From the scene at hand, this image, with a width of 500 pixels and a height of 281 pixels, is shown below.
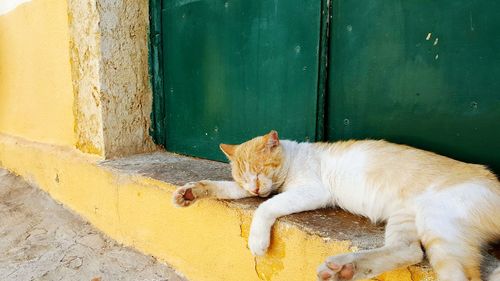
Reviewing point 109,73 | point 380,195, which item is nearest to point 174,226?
point 380,195

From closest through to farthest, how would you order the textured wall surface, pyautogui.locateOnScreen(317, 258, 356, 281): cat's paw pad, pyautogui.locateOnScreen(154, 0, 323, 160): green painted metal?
1. pyautogui.locateOnScreen(317, 258, 356, 281): cat's paw pad
2. pyautogui.locateOnScreen(154, 0, 323, 160): green painted metal
3. the textured wall surface

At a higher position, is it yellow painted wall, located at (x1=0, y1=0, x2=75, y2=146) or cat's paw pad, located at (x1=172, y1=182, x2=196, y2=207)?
yellow painted wall, located at (x1=0, y1=0, x2=75, y2=146)

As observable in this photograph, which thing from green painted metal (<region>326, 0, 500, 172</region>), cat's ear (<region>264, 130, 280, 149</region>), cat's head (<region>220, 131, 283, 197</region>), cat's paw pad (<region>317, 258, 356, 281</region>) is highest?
green painted metal (<region>326, 0, 500, 172</region>)

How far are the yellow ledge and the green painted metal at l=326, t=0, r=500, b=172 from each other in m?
0.72

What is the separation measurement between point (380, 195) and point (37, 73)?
321cm

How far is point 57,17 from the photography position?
2.84 m

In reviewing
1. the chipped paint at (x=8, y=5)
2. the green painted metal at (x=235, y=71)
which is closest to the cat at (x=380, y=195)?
the green painted metal at (x=235, y=71)

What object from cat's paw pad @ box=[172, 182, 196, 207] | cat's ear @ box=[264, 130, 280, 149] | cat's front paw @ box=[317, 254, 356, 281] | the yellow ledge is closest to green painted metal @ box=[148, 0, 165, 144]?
the yellow ledge

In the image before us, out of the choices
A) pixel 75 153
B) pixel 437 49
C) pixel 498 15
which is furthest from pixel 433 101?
pixel 75 153

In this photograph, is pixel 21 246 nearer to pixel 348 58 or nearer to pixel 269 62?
pixel 269 62

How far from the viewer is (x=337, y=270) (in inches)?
40.6

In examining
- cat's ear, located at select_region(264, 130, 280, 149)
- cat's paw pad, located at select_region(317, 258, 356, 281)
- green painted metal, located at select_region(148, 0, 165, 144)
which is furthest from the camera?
green painted metal, located at select_region(148, 0, 165, 144)

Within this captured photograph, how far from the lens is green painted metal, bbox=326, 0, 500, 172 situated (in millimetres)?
1419

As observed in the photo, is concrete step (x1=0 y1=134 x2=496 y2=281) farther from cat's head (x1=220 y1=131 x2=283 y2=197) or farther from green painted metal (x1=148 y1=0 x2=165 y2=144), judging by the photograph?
green painted metal (x1=148 y1=0 x2=165 y2=144)
